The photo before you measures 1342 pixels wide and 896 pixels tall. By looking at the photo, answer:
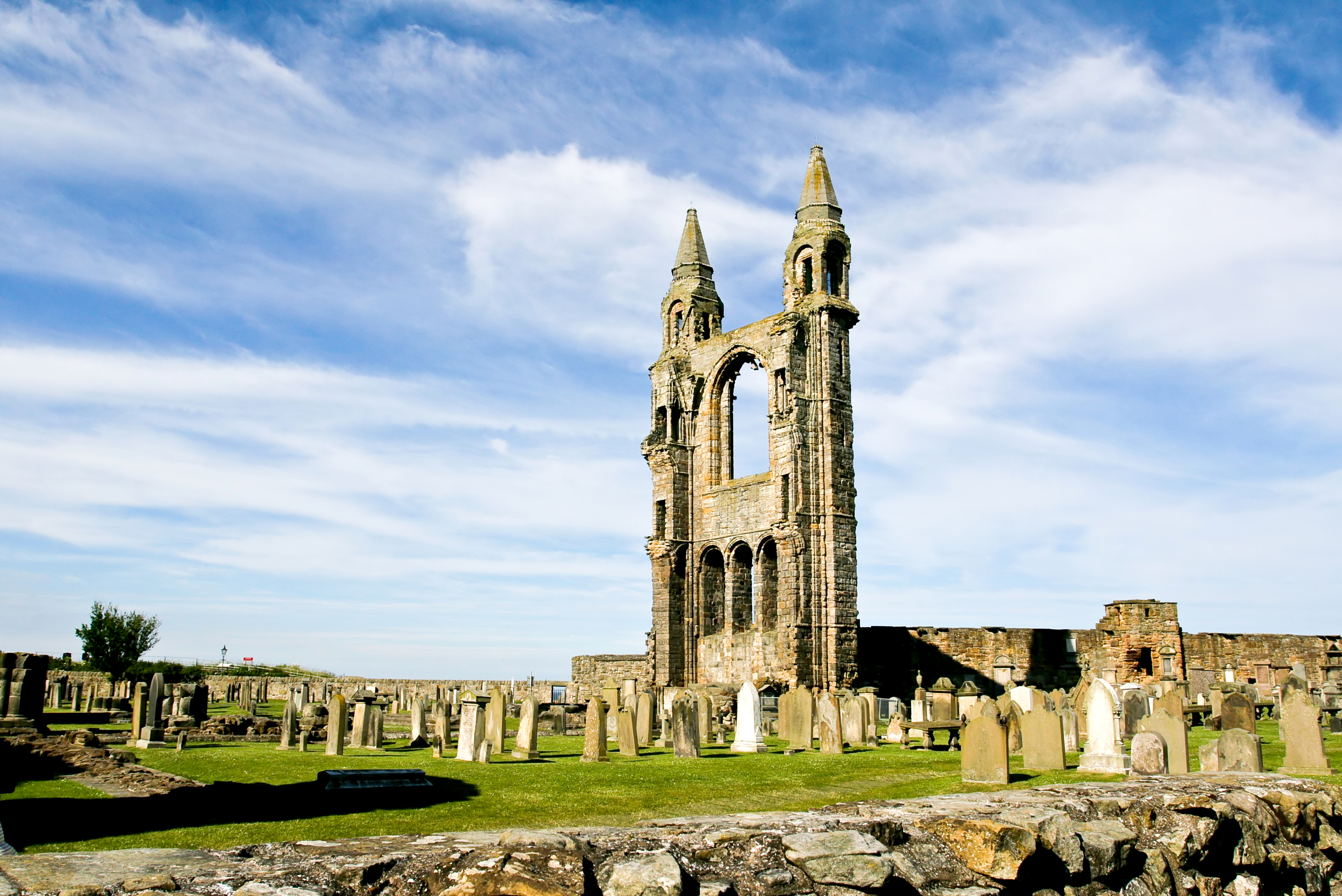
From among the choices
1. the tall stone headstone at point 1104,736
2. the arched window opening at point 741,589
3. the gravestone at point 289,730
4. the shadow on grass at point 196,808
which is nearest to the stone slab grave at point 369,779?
the shadow on grass at point 196,808

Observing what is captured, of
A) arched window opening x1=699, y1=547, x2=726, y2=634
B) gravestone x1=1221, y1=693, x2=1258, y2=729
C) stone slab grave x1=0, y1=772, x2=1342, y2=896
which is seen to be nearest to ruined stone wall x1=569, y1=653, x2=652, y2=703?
arched window opening x1=699, y1=547, x2=726, y2=634

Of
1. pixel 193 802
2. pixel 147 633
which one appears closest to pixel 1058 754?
pixel 193 802

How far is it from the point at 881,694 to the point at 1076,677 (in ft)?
24.3

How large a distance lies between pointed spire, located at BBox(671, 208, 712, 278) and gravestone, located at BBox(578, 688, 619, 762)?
23896 mm

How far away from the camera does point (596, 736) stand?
15.2m

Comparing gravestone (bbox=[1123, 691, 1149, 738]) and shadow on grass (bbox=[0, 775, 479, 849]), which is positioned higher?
gravestone (bbox=[1123, 691, 1149, 738])

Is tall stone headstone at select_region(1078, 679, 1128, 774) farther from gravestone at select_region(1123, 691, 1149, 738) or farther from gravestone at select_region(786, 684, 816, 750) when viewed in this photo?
gravestone at select_region(1123, 691, 1149, 738)

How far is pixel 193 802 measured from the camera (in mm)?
10250

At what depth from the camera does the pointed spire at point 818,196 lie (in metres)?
32.9

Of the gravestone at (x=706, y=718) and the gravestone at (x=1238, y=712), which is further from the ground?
the gravestone at (x=1238, y=712)

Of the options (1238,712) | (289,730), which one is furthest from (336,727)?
(1238,712)

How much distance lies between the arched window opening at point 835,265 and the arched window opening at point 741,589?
881cm

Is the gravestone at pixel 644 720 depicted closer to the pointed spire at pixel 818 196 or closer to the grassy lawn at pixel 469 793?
the grassy lawn at pixel 469 793

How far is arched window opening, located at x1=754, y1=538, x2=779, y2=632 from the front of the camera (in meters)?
31.7
